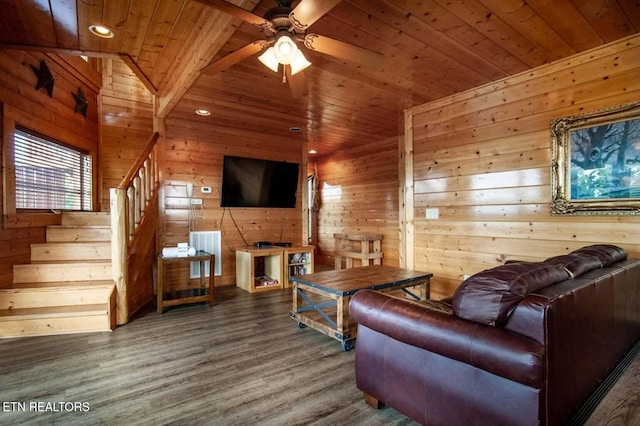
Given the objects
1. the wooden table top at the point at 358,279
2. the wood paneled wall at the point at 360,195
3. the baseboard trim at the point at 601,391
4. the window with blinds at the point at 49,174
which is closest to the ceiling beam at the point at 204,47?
the window with blinds at the point at 49,174

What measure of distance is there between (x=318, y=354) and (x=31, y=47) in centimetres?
398

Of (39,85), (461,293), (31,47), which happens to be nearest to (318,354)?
(461,293)

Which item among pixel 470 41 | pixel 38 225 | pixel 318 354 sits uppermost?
pixel 470 41

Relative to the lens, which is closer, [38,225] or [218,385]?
[218,385]

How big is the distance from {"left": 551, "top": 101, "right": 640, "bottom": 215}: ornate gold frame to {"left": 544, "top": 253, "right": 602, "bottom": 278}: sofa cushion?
101 cm

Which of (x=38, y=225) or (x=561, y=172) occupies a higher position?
(x=561, y=172)

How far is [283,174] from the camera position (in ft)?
18.3

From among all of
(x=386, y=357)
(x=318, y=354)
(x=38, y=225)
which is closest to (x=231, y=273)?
(x=38, y=225)

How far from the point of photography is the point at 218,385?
2104 mm

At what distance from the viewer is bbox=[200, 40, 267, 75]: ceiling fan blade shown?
2.13 m

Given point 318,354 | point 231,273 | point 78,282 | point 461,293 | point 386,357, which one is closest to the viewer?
point 461,293

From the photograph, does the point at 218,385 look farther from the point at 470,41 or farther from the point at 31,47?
the point at 31,47

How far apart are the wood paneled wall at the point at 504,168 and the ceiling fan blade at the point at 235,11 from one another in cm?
264

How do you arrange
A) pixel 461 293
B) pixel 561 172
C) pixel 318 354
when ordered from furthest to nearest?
pixel 561 172
pixel 318 354
pixel 461 293
